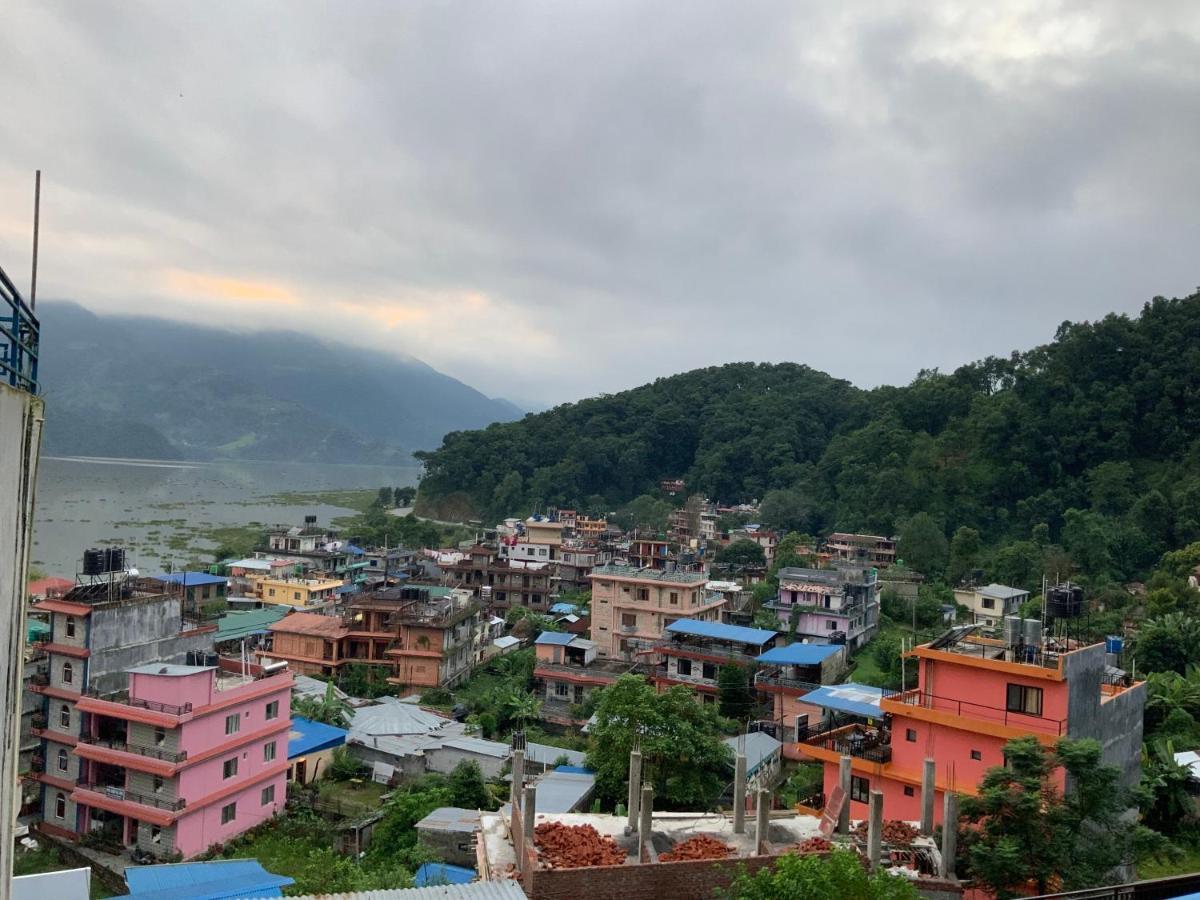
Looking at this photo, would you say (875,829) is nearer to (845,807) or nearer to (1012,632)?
(845,807)

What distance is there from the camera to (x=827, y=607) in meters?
37.9

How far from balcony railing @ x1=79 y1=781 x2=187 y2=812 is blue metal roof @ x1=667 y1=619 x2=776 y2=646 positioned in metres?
17.8

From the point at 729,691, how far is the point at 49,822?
752 inches

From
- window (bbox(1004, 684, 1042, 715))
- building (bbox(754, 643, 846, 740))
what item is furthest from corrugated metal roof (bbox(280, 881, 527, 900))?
building (bbox(754, 643, 846, 740))

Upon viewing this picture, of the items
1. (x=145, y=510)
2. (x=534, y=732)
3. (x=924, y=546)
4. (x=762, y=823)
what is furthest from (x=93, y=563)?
(x=145, y=510)

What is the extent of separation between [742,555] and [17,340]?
55037 millimetres

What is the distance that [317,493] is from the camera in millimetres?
157875

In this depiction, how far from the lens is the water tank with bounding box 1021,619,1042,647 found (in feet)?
49.7

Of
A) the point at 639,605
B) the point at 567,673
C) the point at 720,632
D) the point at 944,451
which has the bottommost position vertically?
the point at 567,673

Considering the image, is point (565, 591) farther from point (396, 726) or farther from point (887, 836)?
point (887, 836)

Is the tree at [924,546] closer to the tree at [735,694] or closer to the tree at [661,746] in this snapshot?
the tree at [735,694]

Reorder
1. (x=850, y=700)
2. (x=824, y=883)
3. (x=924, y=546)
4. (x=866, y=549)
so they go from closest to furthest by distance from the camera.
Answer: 1. (x=824, y=883)
2. (x=850, y=700)
3. (x=924, y=546)
4. (x=866, y=549)

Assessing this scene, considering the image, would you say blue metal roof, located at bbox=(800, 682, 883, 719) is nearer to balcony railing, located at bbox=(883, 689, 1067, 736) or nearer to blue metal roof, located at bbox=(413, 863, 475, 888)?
balcony railing, located at bbox=(883, 689, 1067, 736)

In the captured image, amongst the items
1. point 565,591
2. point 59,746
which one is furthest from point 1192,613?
point 59,746
